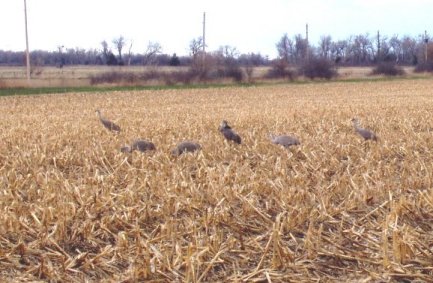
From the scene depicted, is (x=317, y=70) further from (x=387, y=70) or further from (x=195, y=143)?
(x=195, y=143)

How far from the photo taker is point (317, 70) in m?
53.9

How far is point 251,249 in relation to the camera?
4582 mm

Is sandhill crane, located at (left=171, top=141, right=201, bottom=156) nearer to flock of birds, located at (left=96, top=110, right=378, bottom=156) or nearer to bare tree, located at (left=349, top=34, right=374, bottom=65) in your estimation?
flock of birds, located at (left=96, top=110, right=378, bottom=156)

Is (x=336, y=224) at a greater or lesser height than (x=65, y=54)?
lesser

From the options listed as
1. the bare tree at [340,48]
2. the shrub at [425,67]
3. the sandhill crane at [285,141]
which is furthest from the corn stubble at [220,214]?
the bare tree at [340,48]

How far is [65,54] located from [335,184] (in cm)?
11791

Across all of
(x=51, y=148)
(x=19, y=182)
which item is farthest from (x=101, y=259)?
(x=51, y=148)

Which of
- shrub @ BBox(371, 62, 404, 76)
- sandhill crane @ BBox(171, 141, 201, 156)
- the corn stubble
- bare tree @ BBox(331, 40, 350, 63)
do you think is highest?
bare tree @ BBox(331, 40, 350, 63)

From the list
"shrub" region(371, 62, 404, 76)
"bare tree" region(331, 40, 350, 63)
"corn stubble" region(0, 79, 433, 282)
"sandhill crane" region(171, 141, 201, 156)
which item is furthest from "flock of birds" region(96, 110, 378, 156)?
"bare tree" region(331, 40, 350, 63)

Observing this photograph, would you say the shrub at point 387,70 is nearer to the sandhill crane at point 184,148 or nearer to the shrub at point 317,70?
the shrub at point 317,70

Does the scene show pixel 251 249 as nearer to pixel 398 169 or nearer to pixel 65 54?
pixel 398 169

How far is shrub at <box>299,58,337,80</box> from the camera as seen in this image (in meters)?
53.7

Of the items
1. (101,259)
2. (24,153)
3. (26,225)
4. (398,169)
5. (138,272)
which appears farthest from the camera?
(24,153)

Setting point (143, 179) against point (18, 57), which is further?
point (18, 57)
